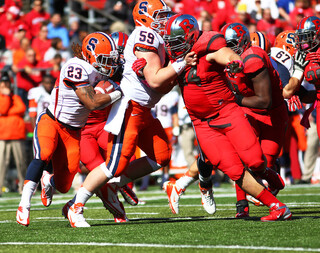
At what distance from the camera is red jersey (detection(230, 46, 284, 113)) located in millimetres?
5840

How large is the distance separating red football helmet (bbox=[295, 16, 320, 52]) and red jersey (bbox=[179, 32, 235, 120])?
1.11 meters

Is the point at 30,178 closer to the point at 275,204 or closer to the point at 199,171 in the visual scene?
the point at 199,171

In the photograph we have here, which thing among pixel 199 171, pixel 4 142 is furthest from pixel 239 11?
pixel 199 171

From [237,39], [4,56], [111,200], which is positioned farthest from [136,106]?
[4,56]

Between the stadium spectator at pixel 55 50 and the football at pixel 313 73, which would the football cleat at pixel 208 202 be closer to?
the football at pixel 313 73

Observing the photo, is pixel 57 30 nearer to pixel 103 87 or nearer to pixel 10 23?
pixel 10 23

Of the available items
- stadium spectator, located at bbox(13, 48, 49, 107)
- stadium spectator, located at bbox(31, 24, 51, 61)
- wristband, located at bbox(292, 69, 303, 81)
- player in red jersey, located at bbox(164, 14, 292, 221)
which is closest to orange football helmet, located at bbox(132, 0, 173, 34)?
player in red jersey, located at bbox(164, 14, 292, 221)

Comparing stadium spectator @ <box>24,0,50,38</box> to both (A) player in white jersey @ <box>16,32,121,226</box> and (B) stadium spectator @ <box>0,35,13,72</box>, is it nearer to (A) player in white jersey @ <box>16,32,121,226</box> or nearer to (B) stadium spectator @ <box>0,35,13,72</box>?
(B) stadium spectator @ <box>0,35,13,72</box>

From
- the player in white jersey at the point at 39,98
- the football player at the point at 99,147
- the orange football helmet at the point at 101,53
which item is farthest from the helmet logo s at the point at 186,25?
the player in white jersey at the point at 39,98

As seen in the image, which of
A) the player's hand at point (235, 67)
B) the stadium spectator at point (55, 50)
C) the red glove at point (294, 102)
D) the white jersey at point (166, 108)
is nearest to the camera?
the player's hand at point (235, 67)

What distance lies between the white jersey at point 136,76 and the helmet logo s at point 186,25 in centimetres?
29

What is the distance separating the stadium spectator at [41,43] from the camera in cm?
1428

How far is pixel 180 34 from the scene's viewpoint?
18.1 feet

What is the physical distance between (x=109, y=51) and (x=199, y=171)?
1.47 metres
